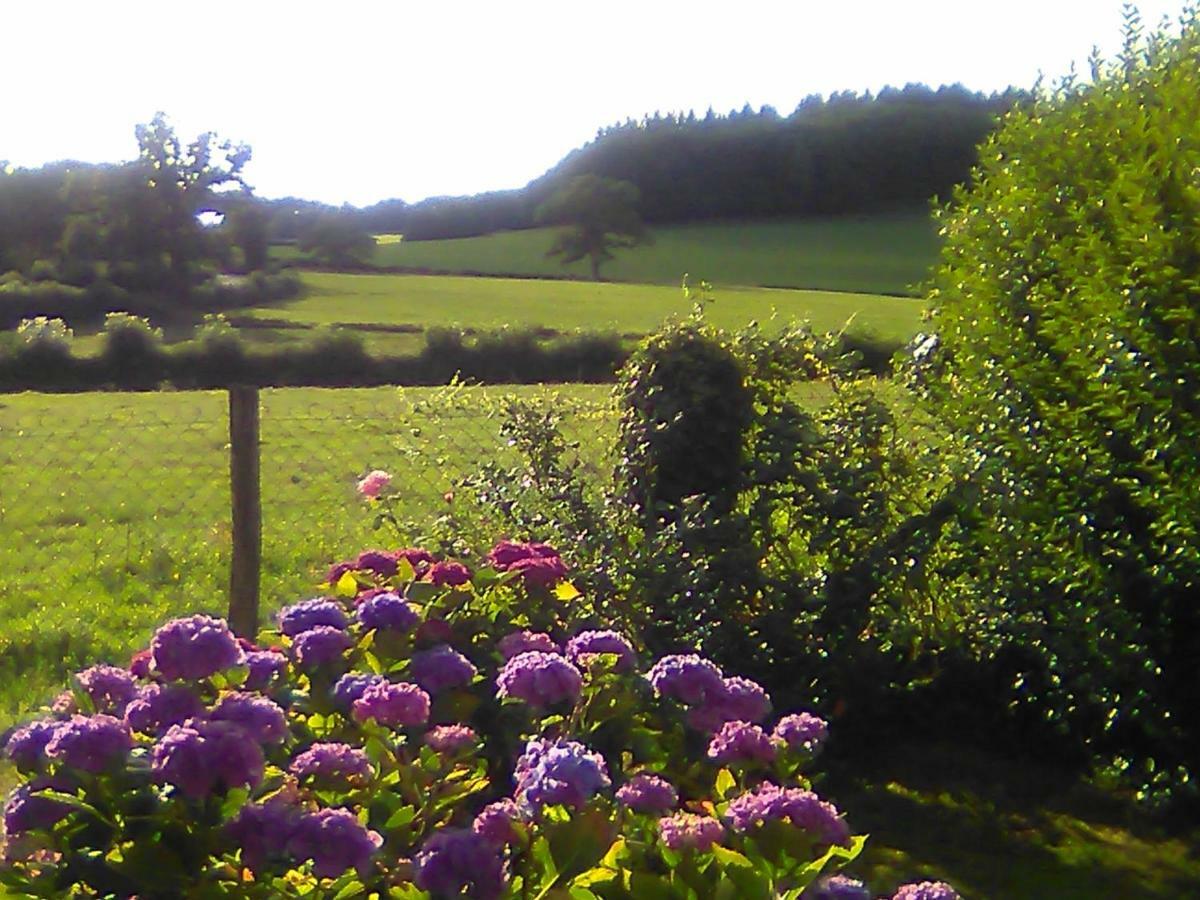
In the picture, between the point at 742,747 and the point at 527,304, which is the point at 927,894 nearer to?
the point at 742,747

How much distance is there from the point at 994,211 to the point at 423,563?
2.80 meters

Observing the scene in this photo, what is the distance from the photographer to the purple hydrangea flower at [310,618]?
110 inches

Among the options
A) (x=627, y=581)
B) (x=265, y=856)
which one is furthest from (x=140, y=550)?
(x=265, y=856)

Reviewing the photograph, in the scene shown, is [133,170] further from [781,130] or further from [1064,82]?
[1064,82]

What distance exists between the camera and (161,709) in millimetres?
2369

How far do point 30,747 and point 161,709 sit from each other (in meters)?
0.23

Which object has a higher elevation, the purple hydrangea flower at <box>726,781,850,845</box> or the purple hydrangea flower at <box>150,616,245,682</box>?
the purple hydrangea flower at <box>150,616,245,682</box>

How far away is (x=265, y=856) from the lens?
2.09m

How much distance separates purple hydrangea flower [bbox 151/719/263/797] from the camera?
6.78 feet

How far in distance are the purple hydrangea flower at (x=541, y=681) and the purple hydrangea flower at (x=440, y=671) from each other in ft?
0.83

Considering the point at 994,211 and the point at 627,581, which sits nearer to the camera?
the point at 627,581

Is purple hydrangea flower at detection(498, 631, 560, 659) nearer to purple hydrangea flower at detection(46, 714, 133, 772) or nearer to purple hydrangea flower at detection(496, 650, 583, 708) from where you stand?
purple hydrangea flower at detection(496, 650, 583, 708)

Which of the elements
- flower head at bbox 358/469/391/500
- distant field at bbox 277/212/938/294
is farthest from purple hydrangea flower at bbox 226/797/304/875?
distant field at bbox 277/212/938/294

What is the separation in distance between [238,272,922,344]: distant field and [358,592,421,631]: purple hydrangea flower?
30053mm
